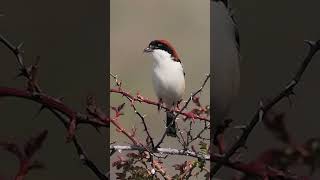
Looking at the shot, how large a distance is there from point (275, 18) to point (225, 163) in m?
0.54

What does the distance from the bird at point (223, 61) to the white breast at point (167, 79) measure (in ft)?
0.41

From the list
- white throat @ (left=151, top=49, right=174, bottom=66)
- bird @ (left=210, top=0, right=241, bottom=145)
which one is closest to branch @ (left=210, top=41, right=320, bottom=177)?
bird @ (left=210, top=0, right=241, bottom=145)

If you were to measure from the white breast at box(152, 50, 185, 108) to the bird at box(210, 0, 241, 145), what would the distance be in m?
0.12

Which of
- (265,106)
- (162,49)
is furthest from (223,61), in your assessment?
(265,106)

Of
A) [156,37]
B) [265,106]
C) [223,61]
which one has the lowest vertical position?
[265,106]

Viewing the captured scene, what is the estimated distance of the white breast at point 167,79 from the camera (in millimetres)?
774

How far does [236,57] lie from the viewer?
2.09 ft

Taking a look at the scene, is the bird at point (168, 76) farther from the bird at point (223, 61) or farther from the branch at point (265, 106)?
the branch at point (265, 106)

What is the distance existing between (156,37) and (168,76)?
0.07 m

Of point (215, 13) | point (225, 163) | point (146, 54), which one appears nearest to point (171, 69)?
point (146, 54)

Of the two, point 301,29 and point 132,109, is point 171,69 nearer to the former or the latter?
point 132,109

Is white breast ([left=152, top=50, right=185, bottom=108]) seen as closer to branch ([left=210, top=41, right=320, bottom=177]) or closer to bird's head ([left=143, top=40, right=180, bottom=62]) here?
bird's head ([left=143, top=40, right=180, bottom=62])

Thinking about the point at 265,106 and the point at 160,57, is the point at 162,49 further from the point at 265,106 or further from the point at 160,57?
the point at 265,106

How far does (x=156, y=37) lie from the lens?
77 centimetres
